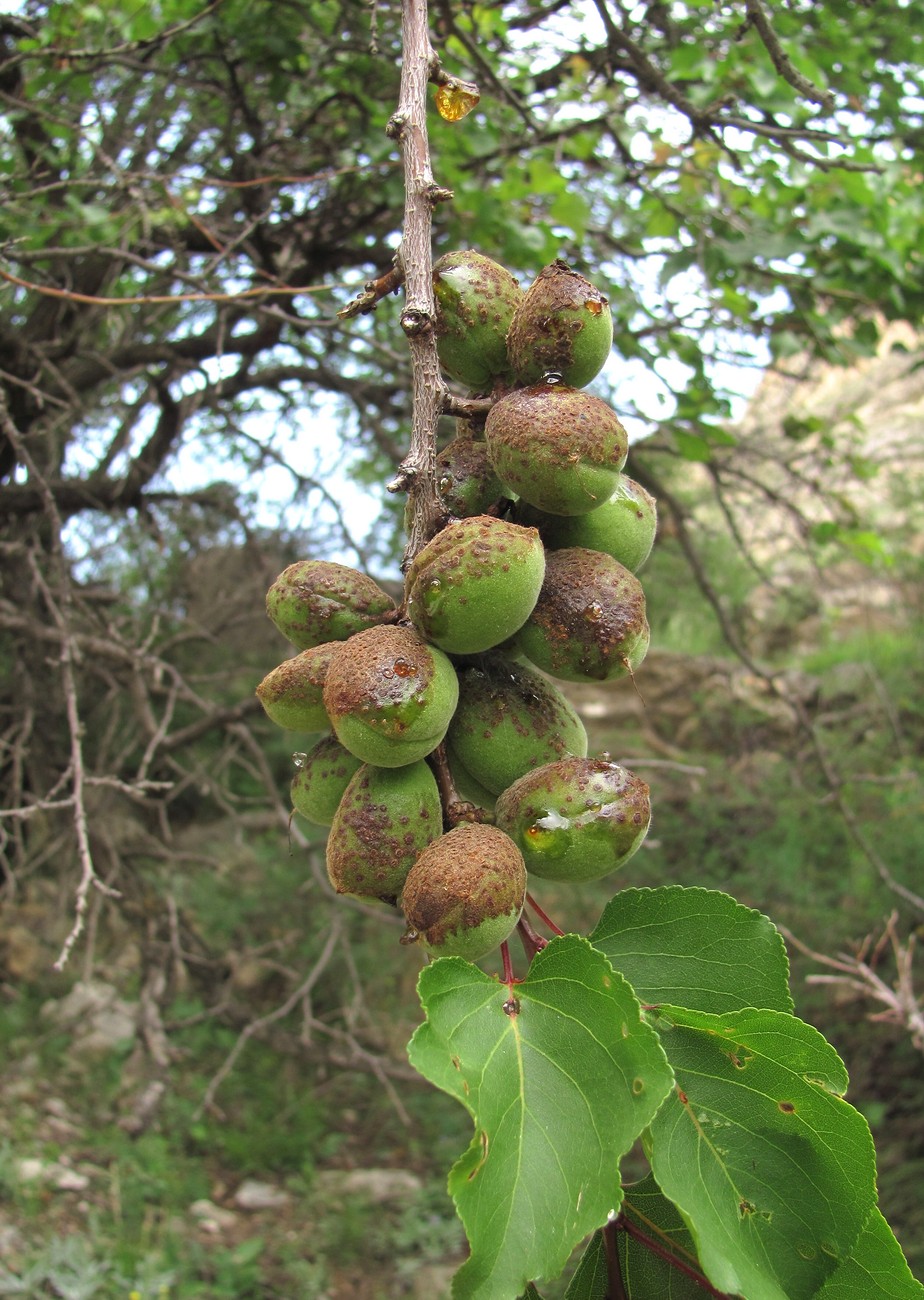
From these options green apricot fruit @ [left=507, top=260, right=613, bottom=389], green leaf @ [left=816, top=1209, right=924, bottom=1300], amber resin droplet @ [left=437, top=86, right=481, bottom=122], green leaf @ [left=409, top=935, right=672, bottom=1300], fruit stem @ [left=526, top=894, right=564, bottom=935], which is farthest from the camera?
amber resin droplet @ [left=437, top=86, right=481, bottom=122]

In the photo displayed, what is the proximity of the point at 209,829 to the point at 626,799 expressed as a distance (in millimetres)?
6188

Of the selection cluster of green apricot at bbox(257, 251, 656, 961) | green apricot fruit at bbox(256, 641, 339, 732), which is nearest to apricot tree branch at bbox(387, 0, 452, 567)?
cluster of green apricot at bbox(257, 251, 656, 961)

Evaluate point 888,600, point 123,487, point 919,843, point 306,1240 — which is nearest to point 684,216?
point 123,487

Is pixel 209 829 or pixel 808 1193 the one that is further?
pixel 209 829

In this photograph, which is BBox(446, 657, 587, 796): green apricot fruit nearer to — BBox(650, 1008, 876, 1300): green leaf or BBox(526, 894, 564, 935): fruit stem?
BBox(526, 894, 564, 935): fruit stem

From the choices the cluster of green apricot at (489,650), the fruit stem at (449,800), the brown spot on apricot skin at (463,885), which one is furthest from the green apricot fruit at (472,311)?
the brown spot on apricot skin at (463,885)

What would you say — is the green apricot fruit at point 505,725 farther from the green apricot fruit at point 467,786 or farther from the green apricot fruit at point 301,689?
the green apricot fruit at point 301,689

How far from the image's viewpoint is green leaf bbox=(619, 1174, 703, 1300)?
3.34ft

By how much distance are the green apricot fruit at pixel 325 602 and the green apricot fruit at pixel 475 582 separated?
149 mm

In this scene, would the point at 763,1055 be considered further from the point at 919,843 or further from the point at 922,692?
the point at 922,692

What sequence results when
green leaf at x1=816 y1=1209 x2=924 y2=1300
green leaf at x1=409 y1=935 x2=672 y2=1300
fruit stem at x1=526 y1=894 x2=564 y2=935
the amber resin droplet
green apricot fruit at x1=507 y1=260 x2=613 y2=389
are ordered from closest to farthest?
1. green leaf at x1=409 y1=935 x2=672 y2=1300
2. green leaf at x1=816 y1=1209 x2=924 y2=1300
3. fruit stem at x1=526 y1=894 x2=564 y2=935
4. green apricot fruit at x1=507 y1=260 x2=613 y2=389
5. the amber resin droplet

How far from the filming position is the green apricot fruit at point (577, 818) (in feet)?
3.41

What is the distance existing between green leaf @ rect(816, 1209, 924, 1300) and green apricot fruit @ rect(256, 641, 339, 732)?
80 cm

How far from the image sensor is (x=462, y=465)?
1277 millimetres
